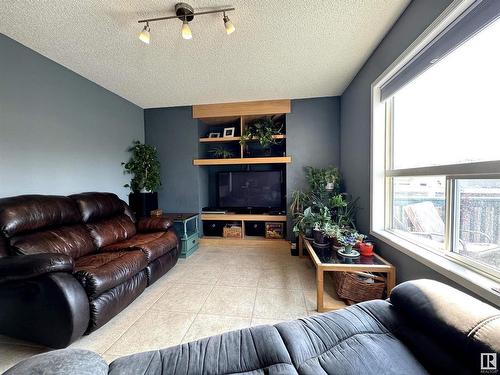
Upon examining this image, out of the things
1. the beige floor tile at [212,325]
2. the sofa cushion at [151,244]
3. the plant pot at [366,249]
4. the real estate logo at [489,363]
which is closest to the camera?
the real estate logo at [489,363]

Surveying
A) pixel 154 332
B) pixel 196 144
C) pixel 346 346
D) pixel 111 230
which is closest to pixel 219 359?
pixel 346 346

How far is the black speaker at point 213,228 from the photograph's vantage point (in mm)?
3598

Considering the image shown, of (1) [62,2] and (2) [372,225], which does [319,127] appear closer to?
(2) [372,225]

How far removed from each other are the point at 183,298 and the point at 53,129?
7.41 feet

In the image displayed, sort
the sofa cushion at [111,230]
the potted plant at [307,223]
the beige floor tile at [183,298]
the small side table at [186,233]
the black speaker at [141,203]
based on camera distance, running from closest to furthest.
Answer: the beige floor tile at [183,298] → the sofa cushion at [111,230] → the potted plant at [307,223] → the small side table at [186,233] → the black speaker at [141,203]

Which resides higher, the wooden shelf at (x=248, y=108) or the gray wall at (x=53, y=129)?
the wooden shelf at (x=248, y=108)

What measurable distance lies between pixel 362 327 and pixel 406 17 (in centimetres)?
212

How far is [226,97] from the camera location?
10.1 feet

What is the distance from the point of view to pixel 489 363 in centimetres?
62

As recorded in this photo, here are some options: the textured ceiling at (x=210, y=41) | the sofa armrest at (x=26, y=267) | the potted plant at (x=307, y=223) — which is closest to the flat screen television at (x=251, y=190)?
the potted plant at (x=307, y=223)

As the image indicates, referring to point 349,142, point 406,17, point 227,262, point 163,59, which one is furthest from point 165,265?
point 406,17

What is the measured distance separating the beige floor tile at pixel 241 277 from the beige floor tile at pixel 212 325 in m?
0.51

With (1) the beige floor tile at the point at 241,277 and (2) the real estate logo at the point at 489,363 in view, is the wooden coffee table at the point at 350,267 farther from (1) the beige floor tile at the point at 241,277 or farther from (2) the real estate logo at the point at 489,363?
(2) the real estate logo at the point at 489,363

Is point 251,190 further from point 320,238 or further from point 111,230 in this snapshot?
point 111,230
